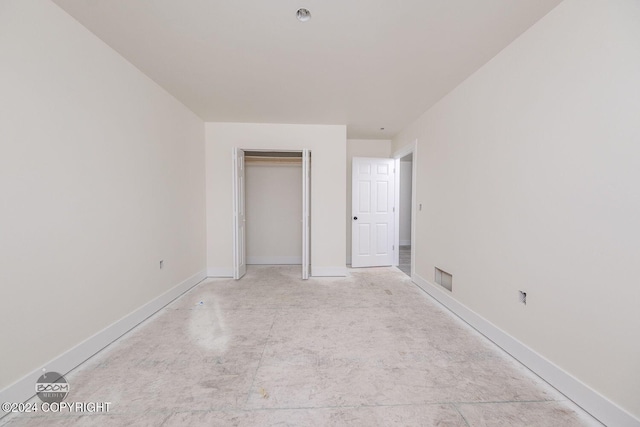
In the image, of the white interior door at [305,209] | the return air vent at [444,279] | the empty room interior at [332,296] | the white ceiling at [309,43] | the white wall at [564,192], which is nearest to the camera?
the white wall at [564,192]

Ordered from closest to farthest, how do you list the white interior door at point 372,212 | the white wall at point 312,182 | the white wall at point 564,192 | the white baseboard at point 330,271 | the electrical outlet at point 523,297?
the white wall at point 564,192 < the electrical outlet at point 523,297 < the white wall at point 312,182 < the white baseboard at point 330,271 < the white interior door at point 372,212

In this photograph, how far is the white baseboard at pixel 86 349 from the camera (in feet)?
4.72

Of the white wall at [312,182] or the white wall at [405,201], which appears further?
the white wall at [405,201]

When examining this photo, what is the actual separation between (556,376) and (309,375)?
1717mm

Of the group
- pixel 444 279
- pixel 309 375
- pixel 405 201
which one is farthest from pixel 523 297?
pixel 405 201

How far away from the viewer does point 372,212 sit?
4648 millimetres

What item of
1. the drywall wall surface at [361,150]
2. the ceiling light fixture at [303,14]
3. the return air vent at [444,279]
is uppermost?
the ceiling light fixture at [303,14]

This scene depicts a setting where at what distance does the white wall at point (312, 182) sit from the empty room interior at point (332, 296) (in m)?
0.82

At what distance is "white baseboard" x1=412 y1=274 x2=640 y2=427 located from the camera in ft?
4.29

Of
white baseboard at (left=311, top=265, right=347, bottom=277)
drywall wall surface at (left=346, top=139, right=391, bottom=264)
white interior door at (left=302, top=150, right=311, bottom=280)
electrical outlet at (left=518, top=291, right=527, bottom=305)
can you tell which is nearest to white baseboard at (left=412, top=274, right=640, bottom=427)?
electrical outlet at (left=518, top=291, right=527, bottom=305)

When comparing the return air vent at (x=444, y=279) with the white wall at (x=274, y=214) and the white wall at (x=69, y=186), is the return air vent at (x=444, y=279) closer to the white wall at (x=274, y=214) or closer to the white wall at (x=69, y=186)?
the white wall at (x=274, y=214)

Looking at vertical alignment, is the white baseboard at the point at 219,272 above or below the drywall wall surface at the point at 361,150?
below

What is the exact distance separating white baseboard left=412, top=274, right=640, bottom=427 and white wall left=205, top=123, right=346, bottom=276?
2165 mm

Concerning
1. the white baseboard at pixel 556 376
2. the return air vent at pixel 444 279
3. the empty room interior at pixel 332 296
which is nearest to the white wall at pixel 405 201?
the empty room interior at pixel 332 296
